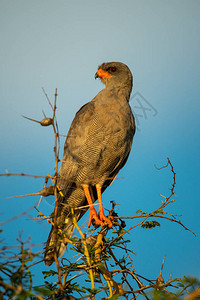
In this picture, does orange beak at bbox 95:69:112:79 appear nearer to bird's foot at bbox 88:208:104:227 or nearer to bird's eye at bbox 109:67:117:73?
bird's eye at bbox 109:67:117:73

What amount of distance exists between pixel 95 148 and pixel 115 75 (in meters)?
1.25

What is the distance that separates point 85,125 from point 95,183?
79 centimetres

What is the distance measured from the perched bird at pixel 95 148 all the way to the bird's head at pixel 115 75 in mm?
121

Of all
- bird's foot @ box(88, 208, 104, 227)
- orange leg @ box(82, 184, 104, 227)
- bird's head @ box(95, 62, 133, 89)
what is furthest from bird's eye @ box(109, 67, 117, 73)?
bird's foot @ box(88, 208, 104, 227)

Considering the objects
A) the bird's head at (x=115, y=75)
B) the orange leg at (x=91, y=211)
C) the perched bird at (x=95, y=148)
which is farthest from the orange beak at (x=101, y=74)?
the orange leg at (x=91, y=211)

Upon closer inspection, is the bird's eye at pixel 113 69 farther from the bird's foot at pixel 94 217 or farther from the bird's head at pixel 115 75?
the bird's foot at pixel 94 217

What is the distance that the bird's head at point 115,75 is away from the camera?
4.61 metres

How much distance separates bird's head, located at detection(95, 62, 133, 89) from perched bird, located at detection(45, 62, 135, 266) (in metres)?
0.12

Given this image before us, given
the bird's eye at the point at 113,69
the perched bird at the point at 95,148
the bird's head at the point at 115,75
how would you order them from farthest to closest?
the bird's eye at the point at 113,69 < the bird's head at the point at 115,75 < the perched bird at the point at 95,148

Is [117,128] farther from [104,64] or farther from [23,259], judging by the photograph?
[23,259]

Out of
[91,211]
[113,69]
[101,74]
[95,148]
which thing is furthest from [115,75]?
[91,211]

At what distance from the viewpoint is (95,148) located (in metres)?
3.99

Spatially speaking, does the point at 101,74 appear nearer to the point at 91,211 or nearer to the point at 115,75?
the point at 115,75

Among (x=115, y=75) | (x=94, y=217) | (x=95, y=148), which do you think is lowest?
(x=94, y=217)
